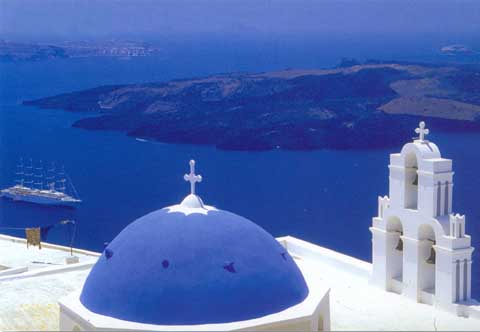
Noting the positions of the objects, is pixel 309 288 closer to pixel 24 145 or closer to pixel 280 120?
pixel 280 120

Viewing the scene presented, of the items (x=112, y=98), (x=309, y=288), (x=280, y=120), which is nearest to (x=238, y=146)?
(x=280, y=120)

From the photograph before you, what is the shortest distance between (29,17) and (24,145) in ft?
48.7

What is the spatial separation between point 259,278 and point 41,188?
245 feet

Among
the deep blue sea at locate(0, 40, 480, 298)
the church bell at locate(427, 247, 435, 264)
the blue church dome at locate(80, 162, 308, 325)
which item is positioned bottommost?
the deep blue sea at locate(0, 40, 480, 298)

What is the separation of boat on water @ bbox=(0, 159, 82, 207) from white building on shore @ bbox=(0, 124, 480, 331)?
5839 cm

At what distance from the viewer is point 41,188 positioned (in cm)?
8444

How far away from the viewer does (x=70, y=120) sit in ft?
318

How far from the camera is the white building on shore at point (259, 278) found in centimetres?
1177

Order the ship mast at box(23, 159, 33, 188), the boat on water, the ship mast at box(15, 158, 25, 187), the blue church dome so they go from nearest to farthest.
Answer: the blue church dome
the boat on water
the ship mast at box(15, 158, 25, 187)
the ship mast at box(23, 159, 33, 188)

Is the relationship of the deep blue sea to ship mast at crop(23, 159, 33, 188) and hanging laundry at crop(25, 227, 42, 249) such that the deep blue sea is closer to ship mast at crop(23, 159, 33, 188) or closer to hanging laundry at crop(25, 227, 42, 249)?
ship mast at crop(23, 159, 33, 188)

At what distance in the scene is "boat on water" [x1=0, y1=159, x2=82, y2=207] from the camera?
75500mm

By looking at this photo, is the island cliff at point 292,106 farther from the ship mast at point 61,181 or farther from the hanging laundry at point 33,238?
the hanging laundry at point 33,238

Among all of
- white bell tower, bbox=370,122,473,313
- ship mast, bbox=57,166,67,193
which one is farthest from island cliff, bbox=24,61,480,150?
white bell tower, bbox=370,122,473,313

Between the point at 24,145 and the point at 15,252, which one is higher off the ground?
the point at 15,252
